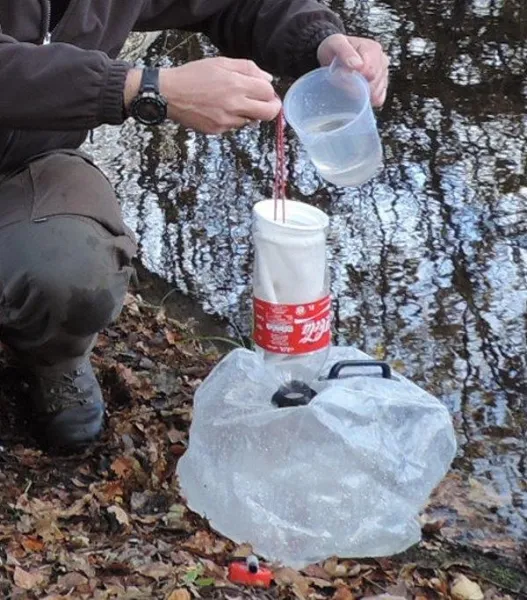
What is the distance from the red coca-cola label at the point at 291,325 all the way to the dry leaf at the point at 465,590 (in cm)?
62

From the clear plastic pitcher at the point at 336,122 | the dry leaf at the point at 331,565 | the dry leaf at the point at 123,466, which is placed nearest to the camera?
the dry leaf at the point at 331,565

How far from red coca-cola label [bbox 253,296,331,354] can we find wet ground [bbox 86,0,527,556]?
628mm

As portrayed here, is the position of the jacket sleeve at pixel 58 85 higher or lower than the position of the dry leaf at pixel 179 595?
higher

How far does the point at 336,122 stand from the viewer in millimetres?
2906

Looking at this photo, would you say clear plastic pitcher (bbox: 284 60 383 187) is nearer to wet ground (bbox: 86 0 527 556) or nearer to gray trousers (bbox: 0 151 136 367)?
gray trousers (bbox: 0 151 136 367)

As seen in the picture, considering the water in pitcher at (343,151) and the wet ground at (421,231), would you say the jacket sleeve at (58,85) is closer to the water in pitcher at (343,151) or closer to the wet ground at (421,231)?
the water in pitcher at (343,151)

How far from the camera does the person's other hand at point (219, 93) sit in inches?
99.2

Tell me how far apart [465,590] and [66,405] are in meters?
1.12

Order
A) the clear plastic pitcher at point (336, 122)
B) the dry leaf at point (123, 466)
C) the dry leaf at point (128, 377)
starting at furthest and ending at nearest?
1. the dry leaf at point (128, 377)
2. the dry leaf at point (123, 466)
3. the clear plastic pitcher at point (336, 122)

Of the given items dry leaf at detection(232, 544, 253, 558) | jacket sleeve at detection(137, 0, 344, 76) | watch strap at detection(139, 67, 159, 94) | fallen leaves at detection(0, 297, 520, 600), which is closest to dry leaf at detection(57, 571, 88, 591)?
fallen leaves at detection(0, 297, 520, 600)

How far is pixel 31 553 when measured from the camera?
2668 millimetres

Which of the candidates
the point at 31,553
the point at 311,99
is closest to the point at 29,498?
the point at 31,553

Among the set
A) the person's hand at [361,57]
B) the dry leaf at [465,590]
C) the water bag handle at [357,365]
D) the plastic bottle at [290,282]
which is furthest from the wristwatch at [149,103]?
the dry leaf at [465,590]

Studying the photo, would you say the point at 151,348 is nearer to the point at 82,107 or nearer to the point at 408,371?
the point at 408,371
